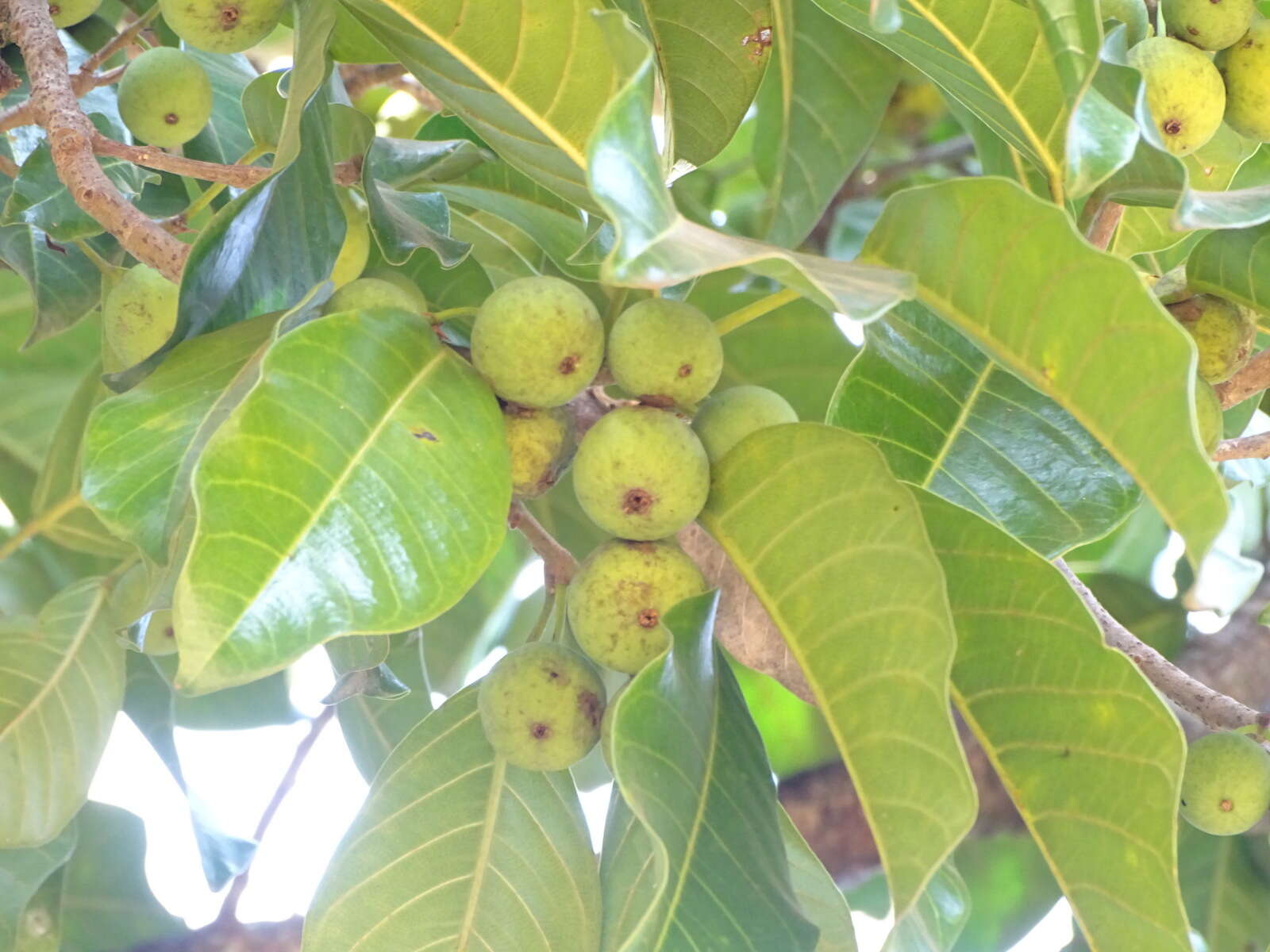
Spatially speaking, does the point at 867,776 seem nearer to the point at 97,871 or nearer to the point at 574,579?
the point at 574,579

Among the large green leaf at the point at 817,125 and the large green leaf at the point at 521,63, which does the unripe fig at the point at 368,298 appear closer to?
the large green leaf at the point at 521,63

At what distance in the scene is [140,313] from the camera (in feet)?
3.40

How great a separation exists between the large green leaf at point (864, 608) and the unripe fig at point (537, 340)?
118mm

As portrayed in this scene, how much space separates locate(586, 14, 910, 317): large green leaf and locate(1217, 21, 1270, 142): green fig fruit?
463 mm

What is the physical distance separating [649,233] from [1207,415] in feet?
1.82

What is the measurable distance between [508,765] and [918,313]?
18.9 inches

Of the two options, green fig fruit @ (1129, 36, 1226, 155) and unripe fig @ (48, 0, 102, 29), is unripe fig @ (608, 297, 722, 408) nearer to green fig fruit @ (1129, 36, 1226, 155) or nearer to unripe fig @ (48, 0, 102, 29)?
green fig fruit @ (1129, 36, 1226, 155)

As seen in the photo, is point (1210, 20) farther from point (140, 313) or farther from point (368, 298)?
point (140, 313)

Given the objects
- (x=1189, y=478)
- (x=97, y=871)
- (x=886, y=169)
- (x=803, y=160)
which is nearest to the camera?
(x=1189, y=478)

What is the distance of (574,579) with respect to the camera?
2.84 ft

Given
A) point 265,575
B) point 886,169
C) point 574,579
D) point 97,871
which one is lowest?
point 97,871

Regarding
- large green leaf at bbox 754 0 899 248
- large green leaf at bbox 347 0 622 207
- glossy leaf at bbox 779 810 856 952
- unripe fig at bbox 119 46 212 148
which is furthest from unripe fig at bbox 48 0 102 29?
glossy leaf at bbox 779 810 856 952

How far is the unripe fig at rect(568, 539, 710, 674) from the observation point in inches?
32.4

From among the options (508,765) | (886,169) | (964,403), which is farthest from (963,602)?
(886,169)
